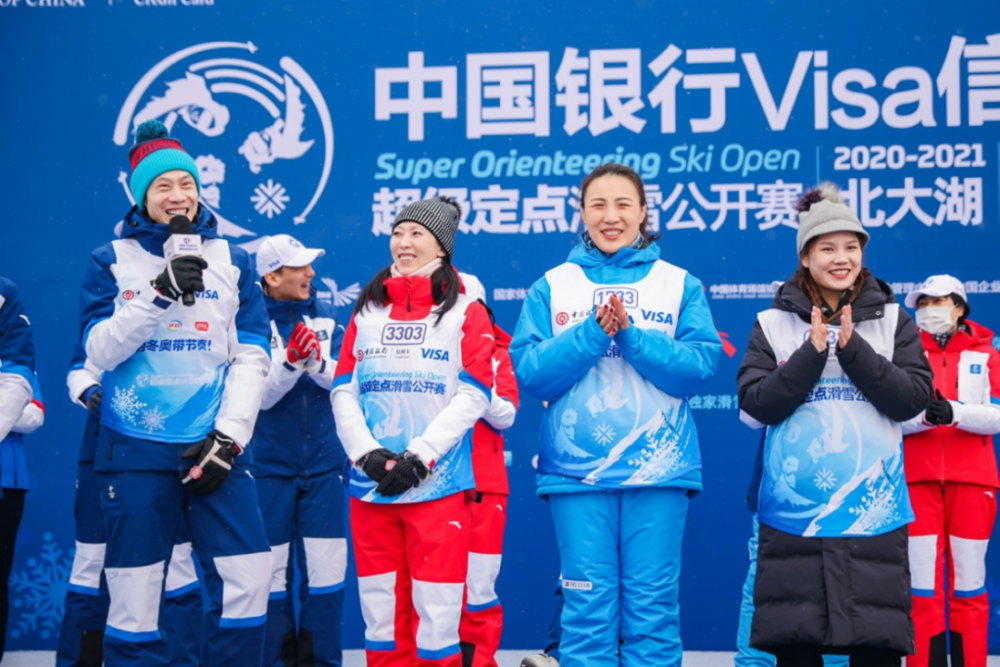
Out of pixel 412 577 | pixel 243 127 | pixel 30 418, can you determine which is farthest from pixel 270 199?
pixel 412 577

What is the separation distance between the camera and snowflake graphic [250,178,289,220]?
5.09 meters

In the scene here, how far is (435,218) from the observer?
3449 millimetres

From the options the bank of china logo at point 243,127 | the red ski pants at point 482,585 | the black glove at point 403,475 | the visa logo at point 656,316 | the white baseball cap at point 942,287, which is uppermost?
the bank of china logo at point 243,127

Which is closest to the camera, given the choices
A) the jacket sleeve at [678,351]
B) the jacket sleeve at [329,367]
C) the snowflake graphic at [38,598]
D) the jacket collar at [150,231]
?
the jacket sleeve at [678,351]

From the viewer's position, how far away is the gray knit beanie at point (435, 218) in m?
3.43

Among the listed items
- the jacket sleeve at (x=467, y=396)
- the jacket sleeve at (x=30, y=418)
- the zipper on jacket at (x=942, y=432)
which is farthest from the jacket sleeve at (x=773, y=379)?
the jacket sleeve at (x=30, y=418)

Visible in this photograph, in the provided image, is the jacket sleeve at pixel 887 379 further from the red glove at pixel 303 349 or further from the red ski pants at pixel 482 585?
the red glove at pixel 303 349

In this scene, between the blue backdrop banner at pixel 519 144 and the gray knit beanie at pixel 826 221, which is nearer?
the gray knit beanie at pixel 826 221

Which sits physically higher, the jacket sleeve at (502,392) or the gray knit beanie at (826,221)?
the gray knit beanie at (826,221)

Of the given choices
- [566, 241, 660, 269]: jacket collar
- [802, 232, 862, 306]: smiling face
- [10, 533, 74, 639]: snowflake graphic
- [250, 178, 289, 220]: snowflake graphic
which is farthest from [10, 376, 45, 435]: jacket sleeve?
[802, 232, 862, 306]: smiling face

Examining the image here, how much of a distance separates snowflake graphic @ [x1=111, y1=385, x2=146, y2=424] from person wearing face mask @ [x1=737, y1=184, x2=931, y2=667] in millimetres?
1729

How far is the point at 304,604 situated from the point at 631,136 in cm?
252

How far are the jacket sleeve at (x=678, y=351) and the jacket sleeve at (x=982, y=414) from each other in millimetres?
1270

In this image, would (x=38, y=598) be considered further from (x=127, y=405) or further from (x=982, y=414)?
(x=982, y=414)
